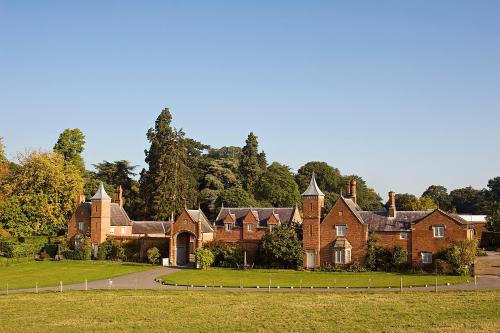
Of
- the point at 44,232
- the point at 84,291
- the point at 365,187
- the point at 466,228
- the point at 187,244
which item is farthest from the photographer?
the point at 365,187

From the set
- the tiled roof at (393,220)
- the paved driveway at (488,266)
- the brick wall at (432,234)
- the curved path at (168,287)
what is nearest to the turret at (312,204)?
the tiled roof at (393,220)

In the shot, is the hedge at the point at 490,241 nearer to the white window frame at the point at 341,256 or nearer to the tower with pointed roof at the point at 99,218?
the white window frame at the point at 341,256

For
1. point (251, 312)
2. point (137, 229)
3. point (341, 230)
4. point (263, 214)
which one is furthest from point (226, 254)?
point (251, 312)

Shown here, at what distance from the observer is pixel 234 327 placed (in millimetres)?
29484

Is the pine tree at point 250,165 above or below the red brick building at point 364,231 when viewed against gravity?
above

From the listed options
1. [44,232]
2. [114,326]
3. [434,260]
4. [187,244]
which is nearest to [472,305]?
[114,326]

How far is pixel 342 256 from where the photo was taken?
6169cm

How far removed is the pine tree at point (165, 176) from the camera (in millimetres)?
88625

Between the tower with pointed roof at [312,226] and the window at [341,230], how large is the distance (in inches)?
73.5

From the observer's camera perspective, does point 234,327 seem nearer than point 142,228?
Yes

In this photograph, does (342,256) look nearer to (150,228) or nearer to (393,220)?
(393,220)

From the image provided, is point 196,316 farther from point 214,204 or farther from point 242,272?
point 214,204

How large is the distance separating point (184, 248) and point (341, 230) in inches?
732

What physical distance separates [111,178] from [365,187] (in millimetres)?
54265
